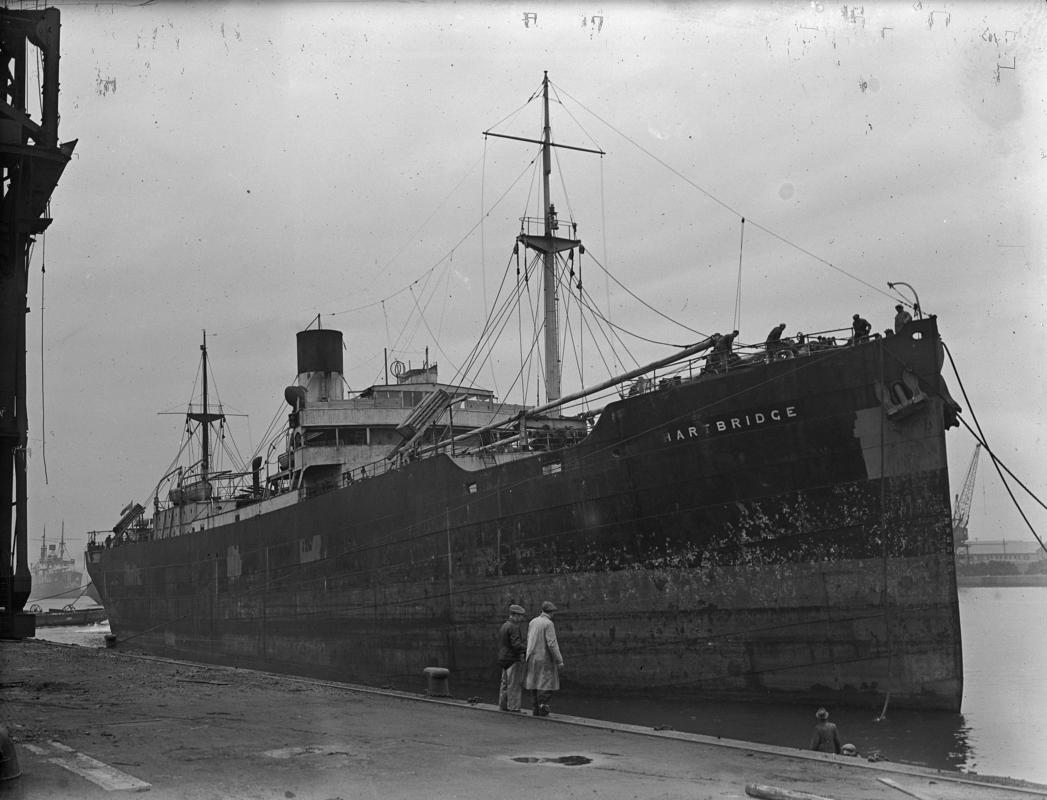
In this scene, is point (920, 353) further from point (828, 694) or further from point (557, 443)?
point (557, 443)

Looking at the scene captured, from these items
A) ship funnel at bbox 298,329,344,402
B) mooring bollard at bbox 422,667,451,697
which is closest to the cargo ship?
mooring bollard at bbox 422,667,451,697

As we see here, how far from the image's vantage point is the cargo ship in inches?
502

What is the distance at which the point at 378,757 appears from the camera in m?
6.96

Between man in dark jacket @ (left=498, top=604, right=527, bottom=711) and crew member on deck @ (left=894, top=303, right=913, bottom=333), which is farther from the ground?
crew member on deck @ (left=894, top=303, right=913, bottom=333)

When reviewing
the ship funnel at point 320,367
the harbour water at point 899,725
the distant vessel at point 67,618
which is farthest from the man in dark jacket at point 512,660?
the distant vessel at point 67,618

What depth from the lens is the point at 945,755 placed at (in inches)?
433

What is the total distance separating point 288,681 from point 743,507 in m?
6.68

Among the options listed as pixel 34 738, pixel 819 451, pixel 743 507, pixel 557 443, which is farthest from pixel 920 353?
pixel 34 738

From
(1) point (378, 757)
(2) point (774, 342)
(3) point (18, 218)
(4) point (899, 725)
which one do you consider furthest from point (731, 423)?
(3) point (18, 218)

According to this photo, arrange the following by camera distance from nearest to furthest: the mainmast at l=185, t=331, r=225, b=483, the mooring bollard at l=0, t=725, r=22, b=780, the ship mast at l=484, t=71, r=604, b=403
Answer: the mooring bollard at l=0, t=725, r=22, b=780 < the ship mast at l=484, t=71, r=604, b=403 < the mainmast at l=185, t=331, r=225, b=483

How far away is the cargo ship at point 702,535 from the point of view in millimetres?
12742

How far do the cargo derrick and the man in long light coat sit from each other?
451 cm

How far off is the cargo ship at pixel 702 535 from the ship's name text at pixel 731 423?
3 centimetres

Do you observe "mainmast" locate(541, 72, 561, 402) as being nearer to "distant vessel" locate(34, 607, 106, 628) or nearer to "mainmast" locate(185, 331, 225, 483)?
"mainmast" locate(185, 331, 225, 483)
